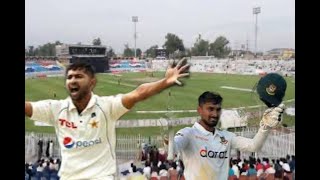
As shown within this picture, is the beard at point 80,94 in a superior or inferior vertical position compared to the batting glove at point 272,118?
superior

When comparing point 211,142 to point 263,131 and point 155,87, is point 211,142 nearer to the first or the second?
point 263,131

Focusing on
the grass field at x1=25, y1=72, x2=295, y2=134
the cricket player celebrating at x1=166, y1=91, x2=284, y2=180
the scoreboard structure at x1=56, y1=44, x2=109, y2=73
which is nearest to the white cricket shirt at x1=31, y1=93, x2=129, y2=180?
the grass field at x1=25, y1=72, x2=295, y2=134

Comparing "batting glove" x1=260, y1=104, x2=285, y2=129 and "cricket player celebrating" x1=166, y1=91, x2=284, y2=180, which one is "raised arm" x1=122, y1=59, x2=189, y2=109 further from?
"batting glove" x1=260, y1=104, x2=285, y2=129

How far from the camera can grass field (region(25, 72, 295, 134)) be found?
9.37 feet

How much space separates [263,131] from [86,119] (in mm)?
1180

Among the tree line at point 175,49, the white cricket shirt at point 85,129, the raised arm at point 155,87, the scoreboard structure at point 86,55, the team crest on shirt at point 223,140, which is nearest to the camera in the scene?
the raised arm at point 155,87

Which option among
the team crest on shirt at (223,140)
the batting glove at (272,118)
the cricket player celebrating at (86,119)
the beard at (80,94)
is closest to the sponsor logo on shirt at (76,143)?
the cricket player celebrating at (86,119)

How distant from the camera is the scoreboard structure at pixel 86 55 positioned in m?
2.90

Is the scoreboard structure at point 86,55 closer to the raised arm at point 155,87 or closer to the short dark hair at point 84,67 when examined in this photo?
the short dark hair at point 84,67

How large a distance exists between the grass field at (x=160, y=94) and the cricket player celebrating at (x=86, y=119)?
125 millimetres
